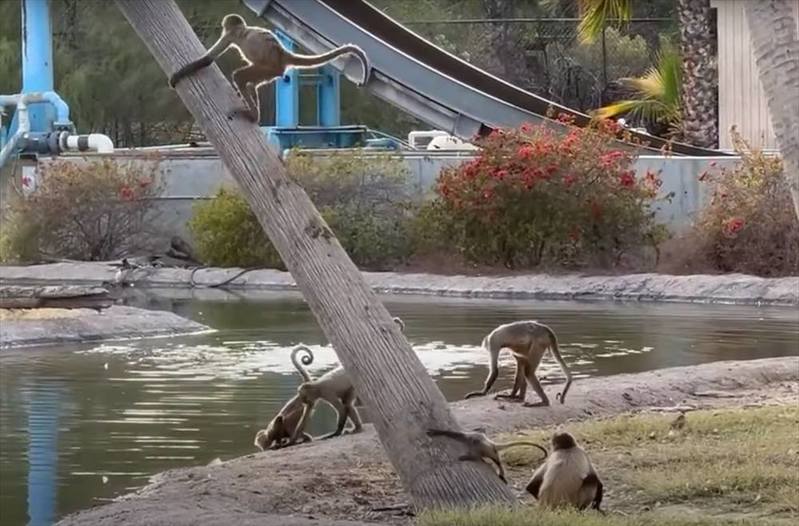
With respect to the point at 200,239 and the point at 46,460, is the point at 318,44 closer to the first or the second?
the point at 200,239

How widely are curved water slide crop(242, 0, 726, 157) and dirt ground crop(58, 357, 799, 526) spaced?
59.5 feet

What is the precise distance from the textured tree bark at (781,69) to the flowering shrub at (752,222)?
1874 centimetres

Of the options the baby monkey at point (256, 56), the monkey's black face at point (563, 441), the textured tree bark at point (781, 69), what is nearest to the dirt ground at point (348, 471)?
the monkey's black face at point (563, 441)

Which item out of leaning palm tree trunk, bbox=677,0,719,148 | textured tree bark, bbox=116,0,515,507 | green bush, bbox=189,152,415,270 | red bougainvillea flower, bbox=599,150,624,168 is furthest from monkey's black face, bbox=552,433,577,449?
leaning palm tree trunk, bbox=677,0,719,148

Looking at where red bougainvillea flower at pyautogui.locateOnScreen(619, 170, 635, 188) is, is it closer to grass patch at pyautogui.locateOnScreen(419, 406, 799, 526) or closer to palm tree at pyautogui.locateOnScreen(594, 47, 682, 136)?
palm tree at pyautogui.locateOnScreen(594, 47, 682, 136)

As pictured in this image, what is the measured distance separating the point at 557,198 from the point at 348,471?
19812mm

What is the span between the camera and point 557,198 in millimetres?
32031

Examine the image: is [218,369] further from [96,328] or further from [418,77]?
[418,77]

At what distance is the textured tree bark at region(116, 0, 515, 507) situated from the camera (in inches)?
420

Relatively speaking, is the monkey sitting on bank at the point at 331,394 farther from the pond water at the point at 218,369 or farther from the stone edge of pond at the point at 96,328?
the stone edge of pond at the point at 96,328

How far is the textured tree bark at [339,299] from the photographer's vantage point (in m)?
10.7

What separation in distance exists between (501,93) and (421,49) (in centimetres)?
200

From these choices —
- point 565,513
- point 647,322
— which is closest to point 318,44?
point 647,322

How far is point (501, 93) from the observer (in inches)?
1464
